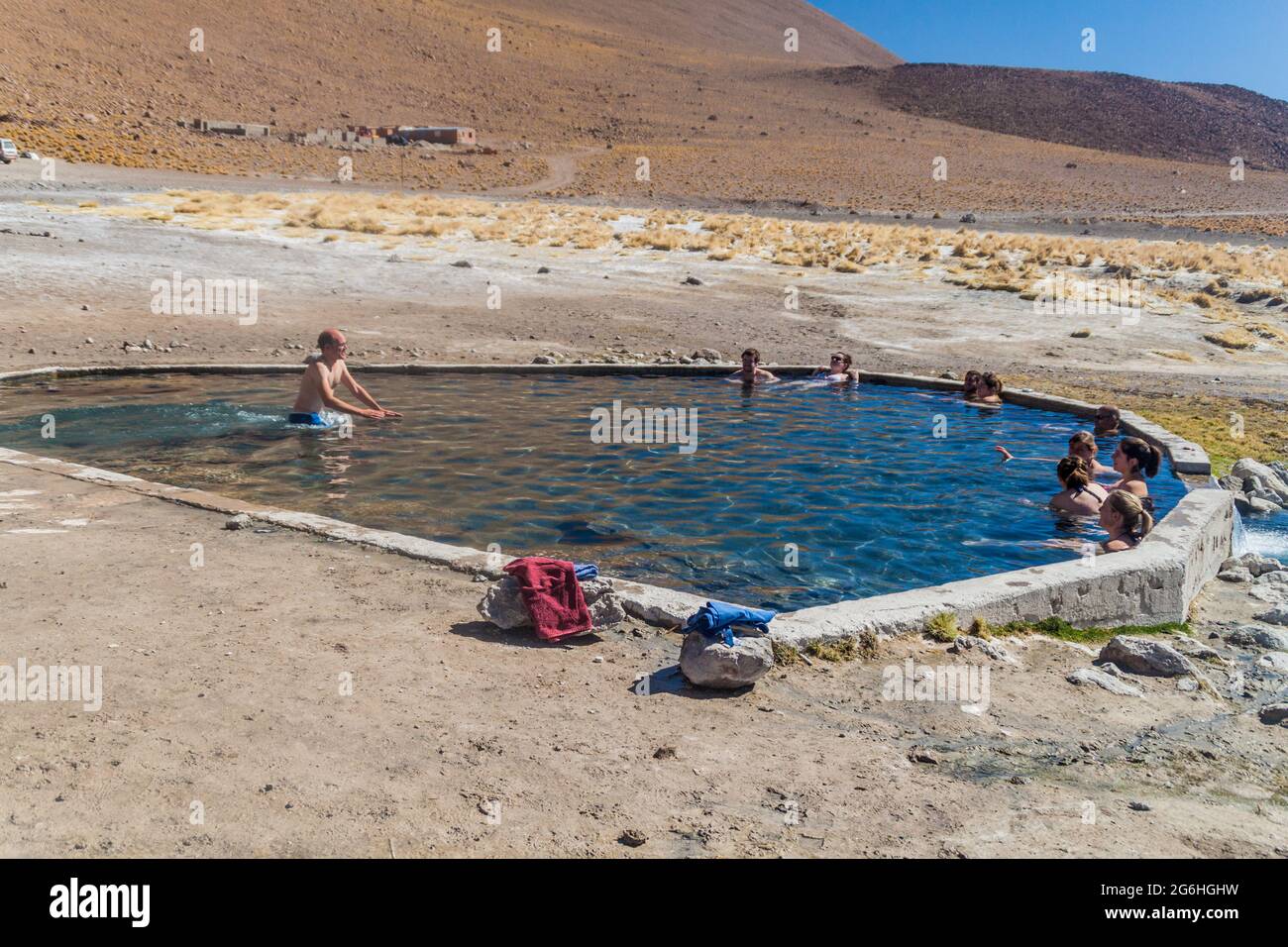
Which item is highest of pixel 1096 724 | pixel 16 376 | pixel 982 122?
pixel 982 122

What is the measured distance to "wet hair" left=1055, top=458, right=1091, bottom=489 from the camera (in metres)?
9.31

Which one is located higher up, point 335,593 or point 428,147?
point 428,147

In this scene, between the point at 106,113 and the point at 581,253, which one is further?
the point at 106,113

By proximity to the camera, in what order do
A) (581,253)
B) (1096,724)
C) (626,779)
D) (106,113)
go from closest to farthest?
(626,779)
(1096,724)
(581,253)
(106,113)

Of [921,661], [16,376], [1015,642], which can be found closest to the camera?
[921,661]

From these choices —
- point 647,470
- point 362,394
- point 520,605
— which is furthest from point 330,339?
point 520,605

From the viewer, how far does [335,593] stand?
6.23 meters

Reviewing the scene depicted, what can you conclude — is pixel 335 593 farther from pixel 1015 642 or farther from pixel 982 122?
pixel 982 122

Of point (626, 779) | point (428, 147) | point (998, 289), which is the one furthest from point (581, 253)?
point (428, 147)

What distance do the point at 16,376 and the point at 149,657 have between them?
34.4ft

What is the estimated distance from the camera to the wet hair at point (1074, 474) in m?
9.31

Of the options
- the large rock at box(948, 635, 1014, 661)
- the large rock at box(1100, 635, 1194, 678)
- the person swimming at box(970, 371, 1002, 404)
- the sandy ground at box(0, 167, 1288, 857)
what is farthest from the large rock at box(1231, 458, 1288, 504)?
the large rock at box(948, 635, 1014, 661)

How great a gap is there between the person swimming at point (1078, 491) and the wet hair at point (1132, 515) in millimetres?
1003

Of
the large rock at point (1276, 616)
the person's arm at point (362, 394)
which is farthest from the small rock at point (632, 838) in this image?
the person's arm at point (362, 394)
